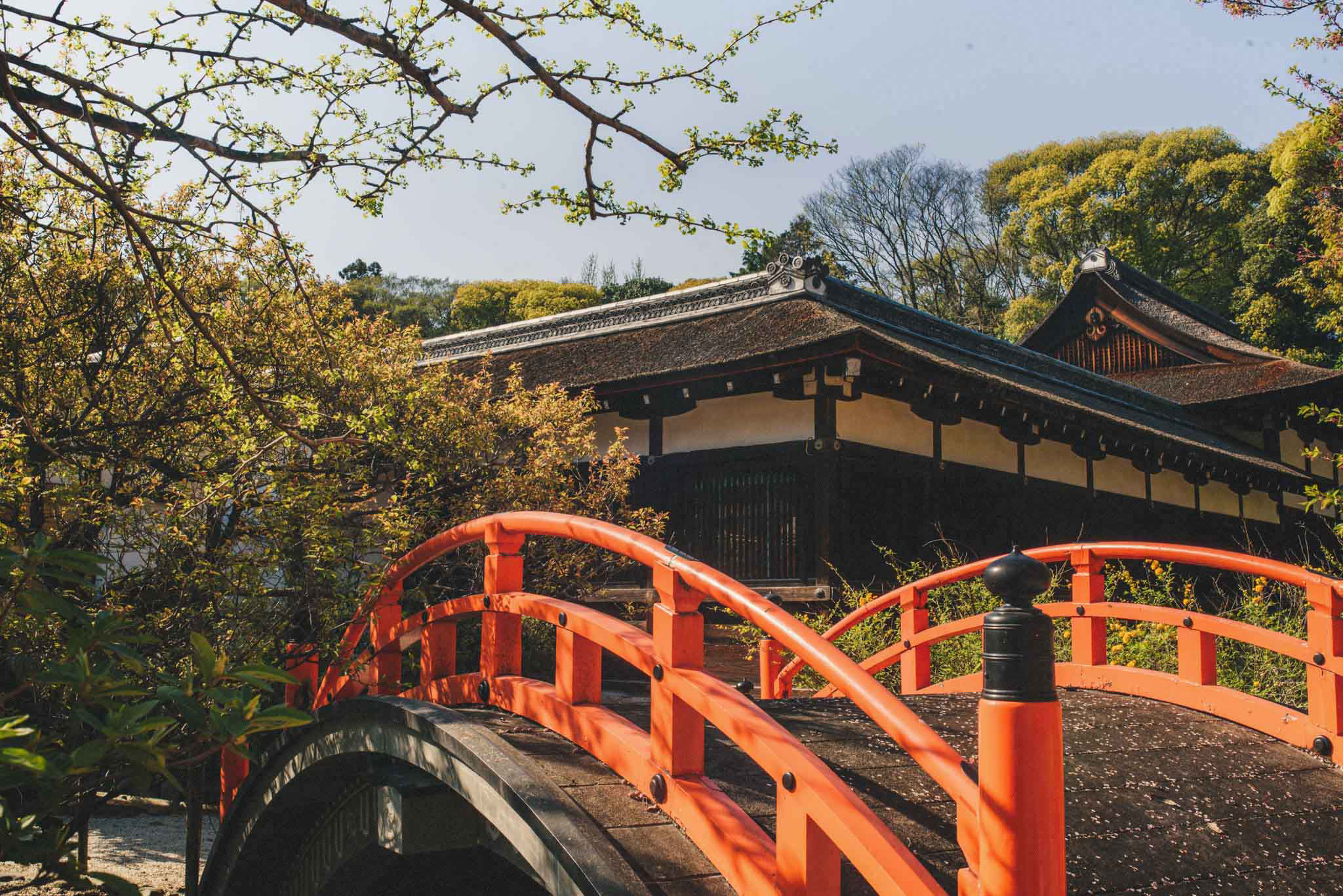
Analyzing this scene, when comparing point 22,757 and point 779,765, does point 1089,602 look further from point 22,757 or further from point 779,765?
point 22,757

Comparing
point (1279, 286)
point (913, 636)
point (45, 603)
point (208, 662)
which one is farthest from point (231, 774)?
point (1279, 286)

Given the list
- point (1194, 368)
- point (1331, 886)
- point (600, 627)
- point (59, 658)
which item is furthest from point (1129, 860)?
point (1194, 368)

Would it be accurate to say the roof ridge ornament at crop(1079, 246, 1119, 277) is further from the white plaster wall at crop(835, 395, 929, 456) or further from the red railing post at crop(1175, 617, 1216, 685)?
the red railing post at crop(1175, 617, 1216, 685)

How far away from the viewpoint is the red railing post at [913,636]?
5805 mm

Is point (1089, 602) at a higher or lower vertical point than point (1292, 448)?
lower

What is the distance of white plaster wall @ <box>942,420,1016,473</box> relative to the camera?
11477mm

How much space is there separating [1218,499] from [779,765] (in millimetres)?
16647

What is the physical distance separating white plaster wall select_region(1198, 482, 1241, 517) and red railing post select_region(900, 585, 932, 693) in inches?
478

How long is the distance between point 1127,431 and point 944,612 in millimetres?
5674

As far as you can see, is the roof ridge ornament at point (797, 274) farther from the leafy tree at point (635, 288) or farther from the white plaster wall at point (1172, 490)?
the leafy tree at point (635, 288)

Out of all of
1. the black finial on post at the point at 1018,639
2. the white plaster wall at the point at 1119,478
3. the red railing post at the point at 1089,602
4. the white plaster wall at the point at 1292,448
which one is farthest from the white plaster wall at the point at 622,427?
the white plaster wall at the point at 1292,448

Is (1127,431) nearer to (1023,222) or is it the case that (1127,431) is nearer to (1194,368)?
(1194,368)

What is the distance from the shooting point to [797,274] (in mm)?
12023

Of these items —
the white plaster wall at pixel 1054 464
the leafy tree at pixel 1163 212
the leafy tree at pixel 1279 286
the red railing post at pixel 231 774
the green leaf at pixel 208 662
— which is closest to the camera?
the green leaf at pixel 208 662
